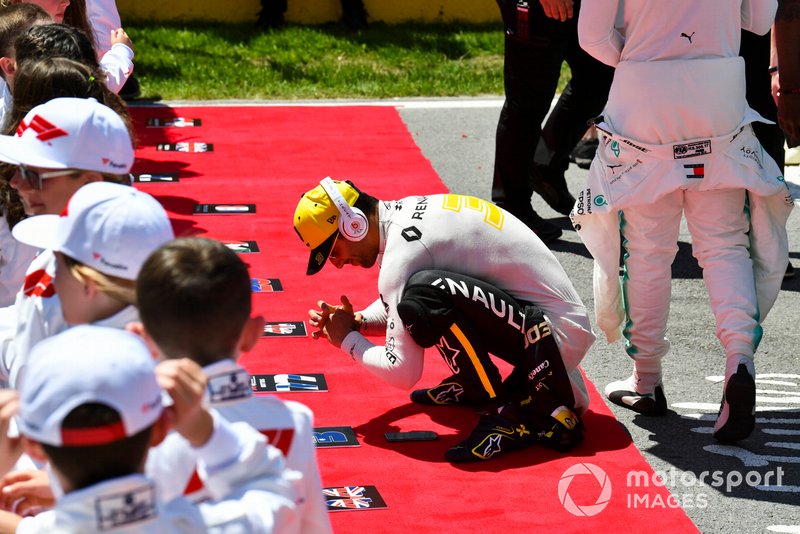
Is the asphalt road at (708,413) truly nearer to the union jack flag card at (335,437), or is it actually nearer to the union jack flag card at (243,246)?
the union jack flag card at (335,437)

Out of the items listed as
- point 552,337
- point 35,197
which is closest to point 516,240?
point 552,337

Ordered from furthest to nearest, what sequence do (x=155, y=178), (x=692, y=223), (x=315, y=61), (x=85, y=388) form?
1. (x=315, y=61)
2. (x=155, y=178)
3. (x=692, y=223)
4. (x=85, y=388)

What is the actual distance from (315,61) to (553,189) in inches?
182

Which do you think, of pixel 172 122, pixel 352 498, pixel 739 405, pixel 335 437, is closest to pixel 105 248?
pixel 352 498

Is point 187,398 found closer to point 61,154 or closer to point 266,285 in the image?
point 61,154

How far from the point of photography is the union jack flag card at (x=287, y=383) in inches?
182

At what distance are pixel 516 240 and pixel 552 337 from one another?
1.22 feet

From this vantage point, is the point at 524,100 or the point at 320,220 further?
the point at 524,100

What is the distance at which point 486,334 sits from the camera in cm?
427

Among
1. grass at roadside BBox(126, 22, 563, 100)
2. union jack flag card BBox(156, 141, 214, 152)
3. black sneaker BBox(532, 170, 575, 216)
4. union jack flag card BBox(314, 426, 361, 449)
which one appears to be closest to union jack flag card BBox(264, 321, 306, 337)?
union jack flag card BBox(314, 426, 361, 449)

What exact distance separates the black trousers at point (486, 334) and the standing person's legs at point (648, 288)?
16.0 inches

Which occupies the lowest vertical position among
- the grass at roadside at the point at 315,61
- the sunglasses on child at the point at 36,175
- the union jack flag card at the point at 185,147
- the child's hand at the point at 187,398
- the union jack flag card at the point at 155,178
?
the union jack flag card at the point at 155,178

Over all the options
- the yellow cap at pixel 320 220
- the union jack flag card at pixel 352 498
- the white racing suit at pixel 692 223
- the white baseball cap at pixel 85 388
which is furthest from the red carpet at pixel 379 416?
the white baseball cap at pixel 85 388

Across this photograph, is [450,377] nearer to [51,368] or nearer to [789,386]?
[789,386]
